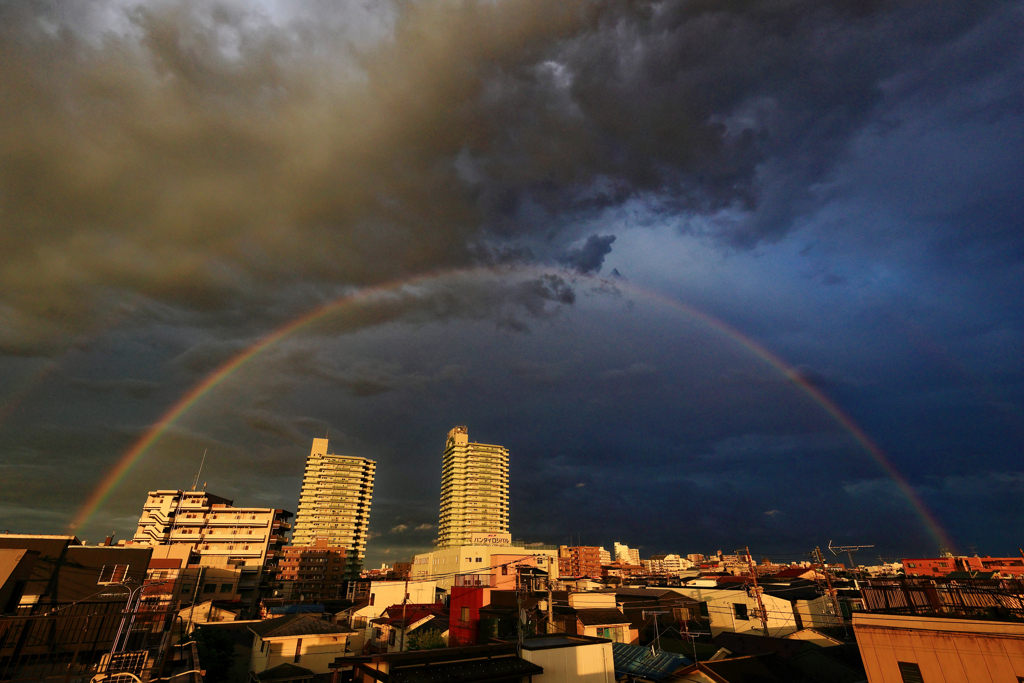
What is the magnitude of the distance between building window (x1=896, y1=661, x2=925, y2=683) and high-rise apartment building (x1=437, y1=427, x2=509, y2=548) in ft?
577

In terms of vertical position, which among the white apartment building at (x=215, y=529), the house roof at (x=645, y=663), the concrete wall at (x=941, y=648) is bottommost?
the house roof at (x=645, y=663)

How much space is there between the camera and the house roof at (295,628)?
37.6 meters

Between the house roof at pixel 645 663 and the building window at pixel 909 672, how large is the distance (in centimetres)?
1032

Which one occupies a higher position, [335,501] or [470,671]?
[335,501]

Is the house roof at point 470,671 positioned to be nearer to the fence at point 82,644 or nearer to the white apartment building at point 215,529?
the fence at point 82,644

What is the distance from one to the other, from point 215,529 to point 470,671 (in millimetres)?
111603

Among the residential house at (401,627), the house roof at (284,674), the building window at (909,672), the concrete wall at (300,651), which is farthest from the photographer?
the residential house at (401,627)

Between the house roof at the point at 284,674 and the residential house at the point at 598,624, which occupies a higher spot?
the residential house at the point at 598,624

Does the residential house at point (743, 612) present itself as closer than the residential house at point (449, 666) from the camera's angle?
No

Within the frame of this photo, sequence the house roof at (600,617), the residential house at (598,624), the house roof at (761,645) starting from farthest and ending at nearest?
the house roof at (600,617) < the residential house at (598,624) < the house roof at (761,645)

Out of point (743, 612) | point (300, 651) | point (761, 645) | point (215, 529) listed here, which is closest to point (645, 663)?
point (761, 645)

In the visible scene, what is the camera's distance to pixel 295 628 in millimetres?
38406

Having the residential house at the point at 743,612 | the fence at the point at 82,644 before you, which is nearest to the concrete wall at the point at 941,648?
the fence at the point at 82,644

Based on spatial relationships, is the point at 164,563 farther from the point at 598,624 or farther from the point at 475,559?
the point at 598,624
